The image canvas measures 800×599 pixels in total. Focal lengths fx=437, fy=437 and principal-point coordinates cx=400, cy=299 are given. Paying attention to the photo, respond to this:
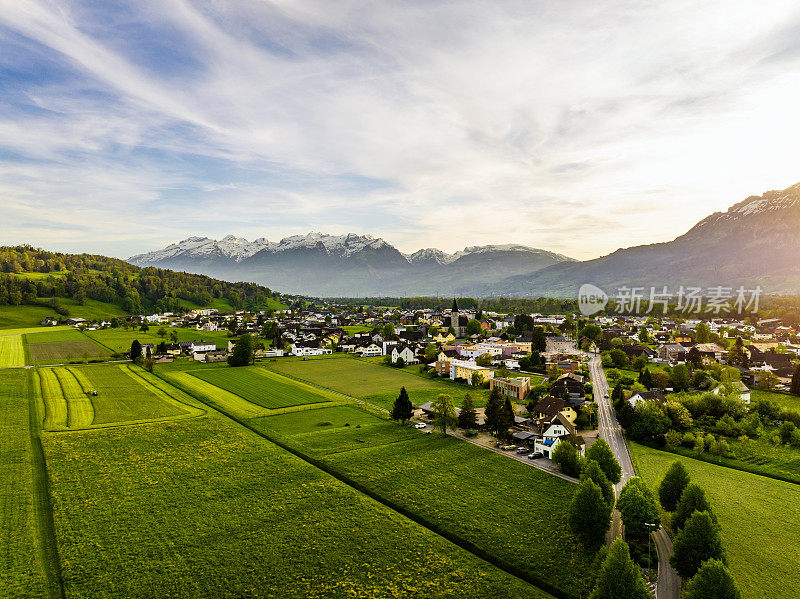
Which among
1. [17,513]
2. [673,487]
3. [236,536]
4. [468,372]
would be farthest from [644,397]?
[17,513]

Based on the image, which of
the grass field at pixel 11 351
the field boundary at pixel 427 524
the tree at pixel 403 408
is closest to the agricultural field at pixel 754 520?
the field boundary at pixel 427 524

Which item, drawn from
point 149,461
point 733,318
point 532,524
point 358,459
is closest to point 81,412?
point 149,461

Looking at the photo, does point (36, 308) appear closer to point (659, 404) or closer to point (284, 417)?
point (284, 417)

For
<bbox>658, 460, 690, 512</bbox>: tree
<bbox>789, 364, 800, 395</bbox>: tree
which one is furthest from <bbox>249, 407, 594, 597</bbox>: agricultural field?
<bbox>789, 364, 800, 395</bbox>: tree

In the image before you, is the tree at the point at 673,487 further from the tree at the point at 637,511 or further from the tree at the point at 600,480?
the tree at the point at 600,480

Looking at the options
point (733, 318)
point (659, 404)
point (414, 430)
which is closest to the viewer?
point (414, 430)

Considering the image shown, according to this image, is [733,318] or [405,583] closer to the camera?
[405,583]
